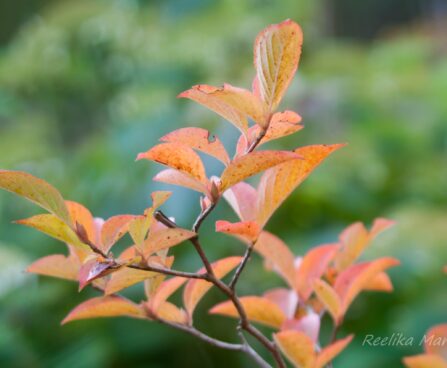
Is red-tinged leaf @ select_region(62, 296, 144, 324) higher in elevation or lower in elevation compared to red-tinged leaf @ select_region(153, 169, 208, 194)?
lower

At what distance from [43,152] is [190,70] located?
0.47m

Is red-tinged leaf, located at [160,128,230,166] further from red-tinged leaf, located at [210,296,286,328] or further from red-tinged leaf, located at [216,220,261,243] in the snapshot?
red-tinged leaf, located at [210,296,286,328]

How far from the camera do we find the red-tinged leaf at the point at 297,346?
39 cm

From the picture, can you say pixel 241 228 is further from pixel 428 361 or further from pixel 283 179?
pixel 428 361

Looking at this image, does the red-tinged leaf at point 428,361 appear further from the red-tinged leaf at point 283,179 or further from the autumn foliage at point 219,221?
the red-tinged leaf at point 283,179

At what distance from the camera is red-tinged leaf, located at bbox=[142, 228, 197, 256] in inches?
12.6

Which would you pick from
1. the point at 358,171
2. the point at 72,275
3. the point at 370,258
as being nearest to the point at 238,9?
the point at 358,171

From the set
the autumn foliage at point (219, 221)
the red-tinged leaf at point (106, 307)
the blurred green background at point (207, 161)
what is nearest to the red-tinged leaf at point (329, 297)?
the autumn foliage at point (219, 221)

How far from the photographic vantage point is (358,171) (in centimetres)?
150

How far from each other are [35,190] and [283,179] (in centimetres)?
12

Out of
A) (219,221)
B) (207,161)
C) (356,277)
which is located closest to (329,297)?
(356,277)

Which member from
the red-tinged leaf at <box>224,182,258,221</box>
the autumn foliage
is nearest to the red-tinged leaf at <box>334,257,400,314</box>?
the autumn foliage

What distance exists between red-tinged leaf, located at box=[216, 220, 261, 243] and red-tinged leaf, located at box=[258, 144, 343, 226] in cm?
2

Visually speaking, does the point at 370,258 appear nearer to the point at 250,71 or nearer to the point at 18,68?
the point at 250,71
